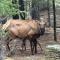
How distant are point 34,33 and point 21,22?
0.80 meters

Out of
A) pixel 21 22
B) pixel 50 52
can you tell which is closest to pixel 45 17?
pixel 21 22

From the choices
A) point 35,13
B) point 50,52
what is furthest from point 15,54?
point 35,13

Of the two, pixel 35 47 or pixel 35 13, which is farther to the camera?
pixel 35 13

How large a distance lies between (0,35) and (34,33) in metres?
4.05

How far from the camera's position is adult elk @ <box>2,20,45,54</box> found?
1369 cm

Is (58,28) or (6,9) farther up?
(6,9)

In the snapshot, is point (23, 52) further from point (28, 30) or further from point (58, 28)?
point (58, 28)

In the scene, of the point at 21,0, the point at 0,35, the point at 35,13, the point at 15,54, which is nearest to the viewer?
the point at 0,35

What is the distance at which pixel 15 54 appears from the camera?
13.2m

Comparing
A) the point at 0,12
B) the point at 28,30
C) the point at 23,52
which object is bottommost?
the point at 23,52

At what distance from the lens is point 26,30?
13.9 m

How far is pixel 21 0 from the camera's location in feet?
59.5

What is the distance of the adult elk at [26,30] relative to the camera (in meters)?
13.7

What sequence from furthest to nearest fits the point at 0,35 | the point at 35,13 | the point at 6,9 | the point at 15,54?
the point at 35,13 → the point at 15,54 → the point at 6,9 → the point at 0,35
